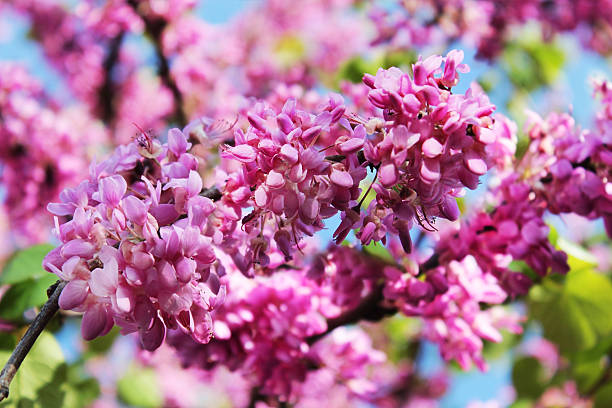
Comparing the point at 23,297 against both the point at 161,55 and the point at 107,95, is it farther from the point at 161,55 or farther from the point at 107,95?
the point at 107,95

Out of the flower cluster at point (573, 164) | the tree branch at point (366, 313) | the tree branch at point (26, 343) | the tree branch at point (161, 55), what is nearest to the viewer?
the tree branch at point (26, 343)

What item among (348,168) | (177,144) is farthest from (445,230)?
(177,144)

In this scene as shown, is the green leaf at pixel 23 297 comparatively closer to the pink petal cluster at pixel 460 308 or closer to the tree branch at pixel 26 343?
the tree branch at pixel 26 343

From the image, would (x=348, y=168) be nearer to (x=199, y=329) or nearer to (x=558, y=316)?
(x=199, y=329)

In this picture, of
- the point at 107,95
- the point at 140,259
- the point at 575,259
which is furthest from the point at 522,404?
the point at 107,95

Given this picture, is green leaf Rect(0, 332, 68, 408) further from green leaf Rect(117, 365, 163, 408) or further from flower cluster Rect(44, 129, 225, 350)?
green leaf Rect(117, 365, 163, 408)

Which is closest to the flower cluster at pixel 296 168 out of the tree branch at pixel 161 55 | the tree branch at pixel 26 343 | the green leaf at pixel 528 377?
the tree branch at pixel 26 343
